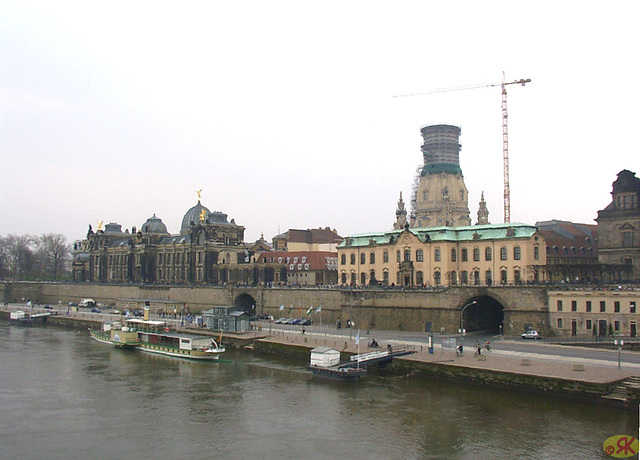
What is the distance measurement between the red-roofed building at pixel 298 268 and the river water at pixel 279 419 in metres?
54.5

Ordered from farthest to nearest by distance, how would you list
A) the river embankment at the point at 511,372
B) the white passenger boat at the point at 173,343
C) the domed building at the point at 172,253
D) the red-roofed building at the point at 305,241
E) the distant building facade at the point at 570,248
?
the red-roofed building at the point at 305,241 < the domed building at the point at 172,253 < the distant building facade at the point at 570,248 < the white passenger boat at the point at 173,343 < the river embankment at the point at 511,372

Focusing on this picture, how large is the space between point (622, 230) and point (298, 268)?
185 ft

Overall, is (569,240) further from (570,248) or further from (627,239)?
(627,239)

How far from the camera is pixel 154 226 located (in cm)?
14750

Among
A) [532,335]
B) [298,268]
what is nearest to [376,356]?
[532,335]

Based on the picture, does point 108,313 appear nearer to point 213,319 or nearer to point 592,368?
point 213,319

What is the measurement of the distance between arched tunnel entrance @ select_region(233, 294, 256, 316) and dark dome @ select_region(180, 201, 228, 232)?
26.8 m

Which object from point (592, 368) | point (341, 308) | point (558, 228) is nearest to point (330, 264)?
point (341, 308)

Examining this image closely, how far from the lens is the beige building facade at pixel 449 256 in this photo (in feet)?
242

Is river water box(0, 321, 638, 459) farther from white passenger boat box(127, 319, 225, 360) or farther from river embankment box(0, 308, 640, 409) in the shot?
white passenger boat box(127, 319, 225, 360)

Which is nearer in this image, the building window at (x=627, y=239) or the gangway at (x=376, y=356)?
the gangway at (x=376, y=356)

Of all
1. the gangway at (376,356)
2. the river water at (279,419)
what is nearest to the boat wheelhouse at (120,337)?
the river water at (279,419)

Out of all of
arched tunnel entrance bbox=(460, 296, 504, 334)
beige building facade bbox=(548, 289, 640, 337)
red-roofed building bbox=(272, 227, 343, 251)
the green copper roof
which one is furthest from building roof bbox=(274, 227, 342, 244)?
beige building facade bbox=(548, 289, 640, 337)

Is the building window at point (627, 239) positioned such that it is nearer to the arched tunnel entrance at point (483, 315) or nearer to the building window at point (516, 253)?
the building window at point (516, 253)
